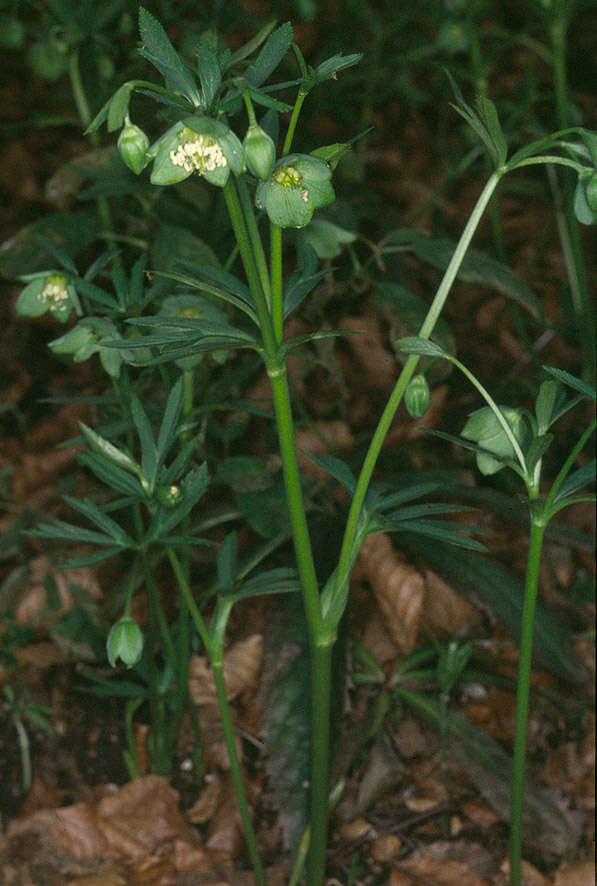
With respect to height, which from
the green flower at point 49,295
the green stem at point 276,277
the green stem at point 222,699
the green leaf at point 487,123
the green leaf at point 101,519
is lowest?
the green stem at point 222,699

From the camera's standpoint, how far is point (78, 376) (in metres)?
1.77

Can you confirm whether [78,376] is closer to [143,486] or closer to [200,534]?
[200,534]

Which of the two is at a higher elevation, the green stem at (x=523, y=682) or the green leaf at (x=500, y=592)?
the green stem at (x=523, y=682)

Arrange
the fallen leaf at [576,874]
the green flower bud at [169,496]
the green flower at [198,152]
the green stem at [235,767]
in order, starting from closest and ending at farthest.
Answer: the green flower at [198,152] → the green flower bud at [169,496] → the green stem at [235,767] → the fallen leaf at [576,874]

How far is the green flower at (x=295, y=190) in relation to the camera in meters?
0.68

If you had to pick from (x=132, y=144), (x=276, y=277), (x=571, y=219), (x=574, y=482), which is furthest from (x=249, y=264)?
(x=571, y=219)

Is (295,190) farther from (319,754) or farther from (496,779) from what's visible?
(496,779)

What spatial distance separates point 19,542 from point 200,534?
246mm

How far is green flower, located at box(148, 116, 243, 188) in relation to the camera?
24.8 inches

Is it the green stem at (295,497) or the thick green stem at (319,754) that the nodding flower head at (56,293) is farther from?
the thick green stem at (319,754)

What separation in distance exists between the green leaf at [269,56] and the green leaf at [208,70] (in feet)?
0.14

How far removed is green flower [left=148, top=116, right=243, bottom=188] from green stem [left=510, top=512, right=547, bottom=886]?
390 mm

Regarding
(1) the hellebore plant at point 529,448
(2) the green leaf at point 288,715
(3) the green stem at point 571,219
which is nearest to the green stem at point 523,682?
(1) the hellebore plant at point 529,448

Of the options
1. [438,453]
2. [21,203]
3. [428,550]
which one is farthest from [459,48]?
[21,203]
